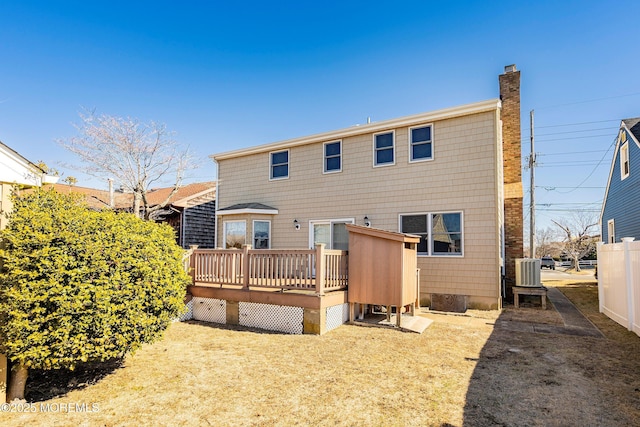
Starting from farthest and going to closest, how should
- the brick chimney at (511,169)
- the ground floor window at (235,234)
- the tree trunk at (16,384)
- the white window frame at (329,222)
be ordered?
the ground floor window at (235,234) → the white window frame at (329,222) → the brick chimney at (511,169) → the tree trunk at (16,384)

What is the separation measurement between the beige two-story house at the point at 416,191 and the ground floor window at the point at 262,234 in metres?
0.04

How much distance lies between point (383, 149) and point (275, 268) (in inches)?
228

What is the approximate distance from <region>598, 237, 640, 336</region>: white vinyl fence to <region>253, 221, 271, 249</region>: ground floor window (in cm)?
998

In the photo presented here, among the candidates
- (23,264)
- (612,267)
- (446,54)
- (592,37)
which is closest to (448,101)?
(446,54)

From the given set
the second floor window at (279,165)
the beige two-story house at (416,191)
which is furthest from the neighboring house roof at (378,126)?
the second floor window at (279,165)

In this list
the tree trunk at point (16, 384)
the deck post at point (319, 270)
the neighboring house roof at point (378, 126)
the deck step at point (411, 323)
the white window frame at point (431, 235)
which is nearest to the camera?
the tree trunk at point (16, 384)

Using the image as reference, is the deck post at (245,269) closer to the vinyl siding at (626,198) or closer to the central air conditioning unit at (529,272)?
the central air conditioning unit at (529,272)

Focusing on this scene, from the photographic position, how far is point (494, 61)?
1247cm

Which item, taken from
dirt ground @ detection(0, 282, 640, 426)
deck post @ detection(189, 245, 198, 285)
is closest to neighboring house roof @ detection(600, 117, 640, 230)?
dirt ground @ detection(0, 282, 640, 426)

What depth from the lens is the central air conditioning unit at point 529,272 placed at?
970 centimetres

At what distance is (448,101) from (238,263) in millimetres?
10221

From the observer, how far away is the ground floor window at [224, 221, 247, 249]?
512 inches

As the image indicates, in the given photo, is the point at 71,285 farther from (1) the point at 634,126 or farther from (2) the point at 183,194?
(1) the point at 634,126

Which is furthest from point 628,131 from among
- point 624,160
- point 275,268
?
point 275,268
